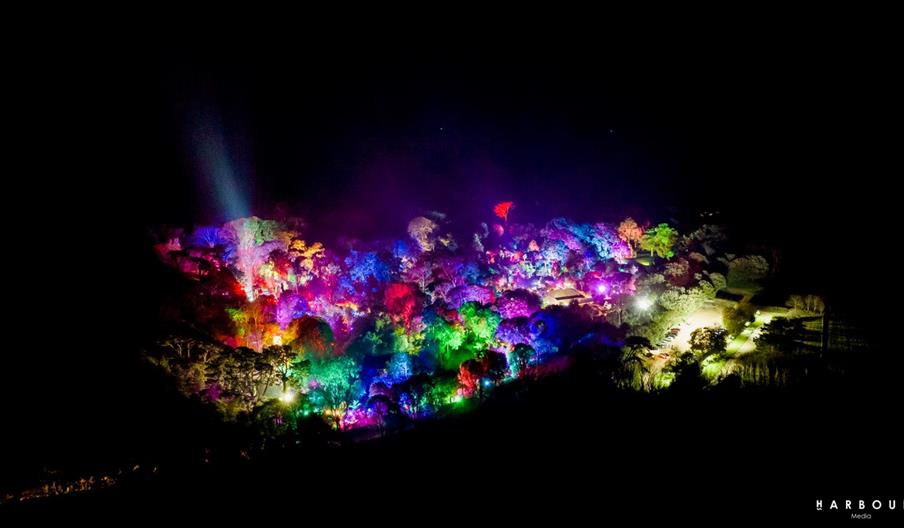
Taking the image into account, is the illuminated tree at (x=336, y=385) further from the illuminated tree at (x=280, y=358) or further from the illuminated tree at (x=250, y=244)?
the illuminated tree at (x=250, y=244)

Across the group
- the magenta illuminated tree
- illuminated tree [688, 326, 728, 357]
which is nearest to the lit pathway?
illuminated tree [688, 326, 728, 357]

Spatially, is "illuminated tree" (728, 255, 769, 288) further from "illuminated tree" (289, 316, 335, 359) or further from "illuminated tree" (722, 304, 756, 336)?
"illuminated tree" (289, 316, 335, 359)

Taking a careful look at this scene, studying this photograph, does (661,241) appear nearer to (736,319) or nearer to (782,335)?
(736,319)

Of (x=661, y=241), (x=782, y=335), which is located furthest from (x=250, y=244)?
(x=661, y=241)

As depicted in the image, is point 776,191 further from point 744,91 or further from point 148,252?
point 148,252

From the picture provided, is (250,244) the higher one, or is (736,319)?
(250,244)

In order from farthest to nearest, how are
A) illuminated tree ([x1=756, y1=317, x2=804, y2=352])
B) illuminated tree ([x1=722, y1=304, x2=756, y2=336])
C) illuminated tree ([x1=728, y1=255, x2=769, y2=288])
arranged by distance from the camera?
1. illuminated tree ([x1=728, y1=255, x2=769, y2=288])
2. illuminated tree ([x1=722, y1=304, x2=756, y2=336])
3. illuminated tree ([x1=756, y1=317, x2=804, y2=352])

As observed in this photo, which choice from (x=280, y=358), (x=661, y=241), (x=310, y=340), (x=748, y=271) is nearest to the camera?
(x=280, y=358)

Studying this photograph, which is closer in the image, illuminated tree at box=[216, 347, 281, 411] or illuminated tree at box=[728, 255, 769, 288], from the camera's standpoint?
illuminated tree at box=[216, 347, 281, 411]

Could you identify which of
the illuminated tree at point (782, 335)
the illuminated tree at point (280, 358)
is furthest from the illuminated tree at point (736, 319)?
the illuminated tree at point (280, 358)
